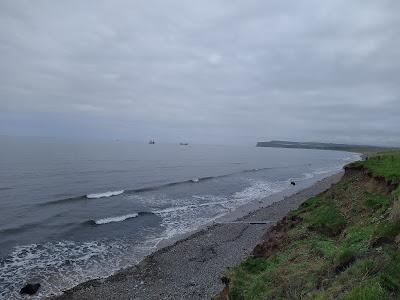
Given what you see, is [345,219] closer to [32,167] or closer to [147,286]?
[147,286]

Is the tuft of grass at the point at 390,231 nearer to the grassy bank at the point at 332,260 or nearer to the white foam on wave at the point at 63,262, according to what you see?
the grassy bank at the point at 332,260

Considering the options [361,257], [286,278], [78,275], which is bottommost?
[78,275]

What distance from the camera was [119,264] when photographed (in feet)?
84.8

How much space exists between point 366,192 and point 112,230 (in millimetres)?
23078

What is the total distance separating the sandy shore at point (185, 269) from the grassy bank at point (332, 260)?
400cm

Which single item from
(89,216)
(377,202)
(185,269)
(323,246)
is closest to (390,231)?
(323,246)

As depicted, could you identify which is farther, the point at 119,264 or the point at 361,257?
the point at 119,264

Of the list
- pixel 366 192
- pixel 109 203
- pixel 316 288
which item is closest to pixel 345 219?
pixel 366 192

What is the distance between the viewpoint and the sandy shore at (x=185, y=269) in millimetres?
20250

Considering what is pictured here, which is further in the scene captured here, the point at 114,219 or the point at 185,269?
the point at 114,219

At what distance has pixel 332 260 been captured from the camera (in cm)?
1147

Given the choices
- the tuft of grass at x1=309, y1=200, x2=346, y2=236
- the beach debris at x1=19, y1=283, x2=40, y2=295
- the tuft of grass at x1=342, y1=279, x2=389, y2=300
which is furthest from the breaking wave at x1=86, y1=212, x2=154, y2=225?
the tuft of grass at x1=342, y1=279, x2=389, y2=300

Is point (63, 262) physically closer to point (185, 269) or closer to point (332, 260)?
point (185, 269)

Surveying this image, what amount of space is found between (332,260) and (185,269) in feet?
47.9
